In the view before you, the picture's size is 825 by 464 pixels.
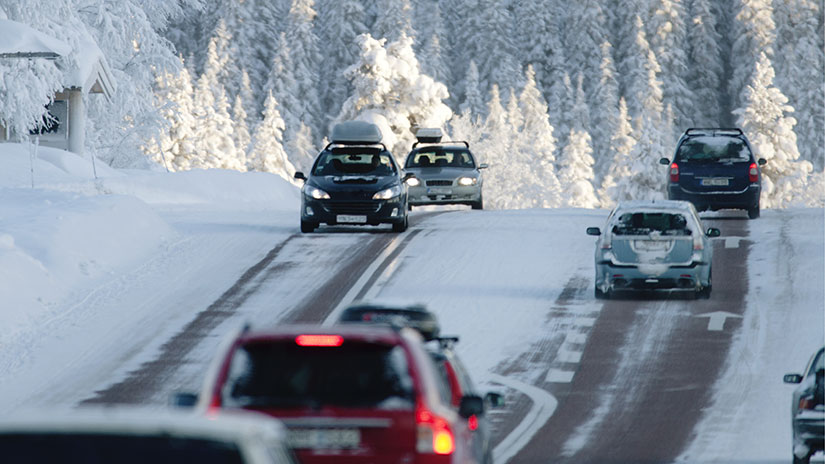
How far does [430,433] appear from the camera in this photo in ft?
28.1

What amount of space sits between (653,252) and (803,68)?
126 m

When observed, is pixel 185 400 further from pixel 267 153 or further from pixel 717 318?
pixel 267 153

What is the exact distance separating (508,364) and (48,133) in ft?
123

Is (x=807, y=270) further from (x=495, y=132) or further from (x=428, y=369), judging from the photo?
(x=495, y=132)

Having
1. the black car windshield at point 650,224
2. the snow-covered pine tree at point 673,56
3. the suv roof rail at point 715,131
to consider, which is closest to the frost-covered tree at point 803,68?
the snow-covered pine tree at point 673,56

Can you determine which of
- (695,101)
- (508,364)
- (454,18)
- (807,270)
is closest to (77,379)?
(508,364)

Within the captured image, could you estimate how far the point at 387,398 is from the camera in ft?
28.4

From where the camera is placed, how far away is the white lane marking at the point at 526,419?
589 inches

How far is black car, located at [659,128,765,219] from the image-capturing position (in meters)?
32.4

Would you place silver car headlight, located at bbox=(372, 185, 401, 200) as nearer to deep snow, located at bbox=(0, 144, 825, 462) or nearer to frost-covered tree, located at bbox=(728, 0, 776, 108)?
deep snow, located at bbox=(0, 144, 825, 462)

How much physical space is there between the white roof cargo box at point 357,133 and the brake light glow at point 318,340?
95.5 ft

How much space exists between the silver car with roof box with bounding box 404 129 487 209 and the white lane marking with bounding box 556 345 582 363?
57.0ft

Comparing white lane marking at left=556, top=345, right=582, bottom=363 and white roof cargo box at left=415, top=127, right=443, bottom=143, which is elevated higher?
white lane marking at left=556, top=345, right=582, bottom=363

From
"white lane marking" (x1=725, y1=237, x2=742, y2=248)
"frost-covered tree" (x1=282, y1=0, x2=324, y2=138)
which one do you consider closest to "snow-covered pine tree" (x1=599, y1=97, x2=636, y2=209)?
"frost-covered tree" (x1=282, y1=0, x2=324, y2=138)
